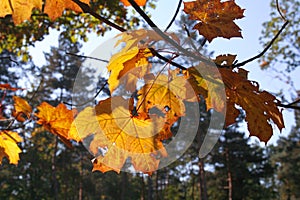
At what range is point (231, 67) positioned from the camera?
0.77 meters

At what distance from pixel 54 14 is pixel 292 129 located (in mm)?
40420

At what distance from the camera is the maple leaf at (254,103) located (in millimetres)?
798

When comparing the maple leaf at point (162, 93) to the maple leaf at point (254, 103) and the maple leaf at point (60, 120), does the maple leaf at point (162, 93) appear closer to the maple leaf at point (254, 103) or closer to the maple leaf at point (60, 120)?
the maple leaf at point (254, 103)

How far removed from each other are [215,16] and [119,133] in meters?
0.38

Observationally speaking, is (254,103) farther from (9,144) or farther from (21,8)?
(9,144)

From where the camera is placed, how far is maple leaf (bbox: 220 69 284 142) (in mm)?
798

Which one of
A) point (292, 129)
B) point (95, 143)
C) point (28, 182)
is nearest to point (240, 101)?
point (95, 143)

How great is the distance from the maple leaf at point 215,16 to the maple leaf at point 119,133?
264mm

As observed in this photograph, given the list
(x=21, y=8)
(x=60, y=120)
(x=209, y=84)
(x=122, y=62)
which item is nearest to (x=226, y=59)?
(x=209, y=84)

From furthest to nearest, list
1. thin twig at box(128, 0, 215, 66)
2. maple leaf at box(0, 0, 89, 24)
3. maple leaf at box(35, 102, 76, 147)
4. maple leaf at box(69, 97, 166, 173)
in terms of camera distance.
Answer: maple leaf at box(35, 102, 76, 147), maple leaf at box(69, 97, 166, 173), maple leaf at box(0, 0, 89, 24), thin twig at box(128, 0, 215, 66)

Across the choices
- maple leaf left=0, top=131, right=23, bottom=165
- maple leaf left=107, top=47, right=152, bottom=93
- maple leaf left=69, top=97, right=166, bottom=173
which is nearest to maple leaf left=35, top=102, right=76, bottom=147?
maple leaf left=69, top=97, right=166, bottom=173

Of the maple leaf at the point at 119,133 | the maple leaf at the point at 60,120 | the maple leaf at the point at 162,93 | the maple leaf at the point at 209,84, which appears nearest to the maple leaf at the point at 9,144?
the maple leaf at the point at 60,120

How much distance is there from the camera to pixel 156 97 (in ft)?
3.17

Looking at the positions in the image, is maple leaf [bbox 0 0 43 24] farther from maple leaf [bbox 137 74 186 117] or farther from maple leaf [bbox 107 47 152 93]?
maple leaf [bbox 137 74 186 117]
